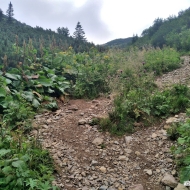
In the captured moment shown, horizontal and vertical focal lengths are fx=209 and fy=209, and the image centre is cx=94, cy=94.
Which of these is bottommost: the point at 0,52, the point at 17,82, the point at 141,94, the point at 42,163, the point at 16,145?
the point at 42,163

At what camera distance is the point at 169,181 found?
257 cm

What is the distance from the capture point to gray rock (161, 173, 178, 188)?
253 centimetres

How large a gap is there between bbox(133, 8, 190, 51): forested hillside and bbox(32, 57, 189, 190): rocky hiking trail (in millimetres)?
12857

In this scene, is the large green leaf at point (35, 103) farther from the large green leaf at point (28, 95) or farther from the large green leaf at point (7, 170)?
the large green leaf at point (7, 170)

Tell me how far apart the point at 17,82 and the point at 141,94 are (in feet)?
9.64

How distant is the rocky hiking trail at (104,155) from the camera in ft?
8.82

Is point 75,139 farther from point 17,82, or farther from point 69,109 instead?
point 17,82

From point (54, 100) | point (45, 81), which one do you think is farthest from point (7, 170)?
point (45, 81)

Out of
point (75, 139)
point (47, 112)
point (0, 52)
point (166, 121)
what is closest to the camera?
point (75, 139)

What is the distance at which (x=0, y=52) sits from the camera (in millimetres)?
7184

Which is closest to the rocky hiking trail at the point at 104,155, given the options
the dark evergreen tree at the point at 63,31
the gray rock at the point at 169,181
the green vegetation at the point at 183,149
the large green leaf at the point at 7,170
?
the gray rock at the point at 169,181

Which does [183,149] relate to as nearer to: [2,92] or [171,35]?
[2,92]

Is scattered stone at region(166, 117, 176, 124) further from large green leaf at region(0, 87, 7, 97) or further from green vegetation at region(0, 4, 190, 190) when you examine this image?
large green leaf at region(0, 87, 7, 97)

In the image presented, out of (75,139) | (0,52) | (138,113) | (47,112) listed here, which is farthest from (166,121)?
(0,52)
